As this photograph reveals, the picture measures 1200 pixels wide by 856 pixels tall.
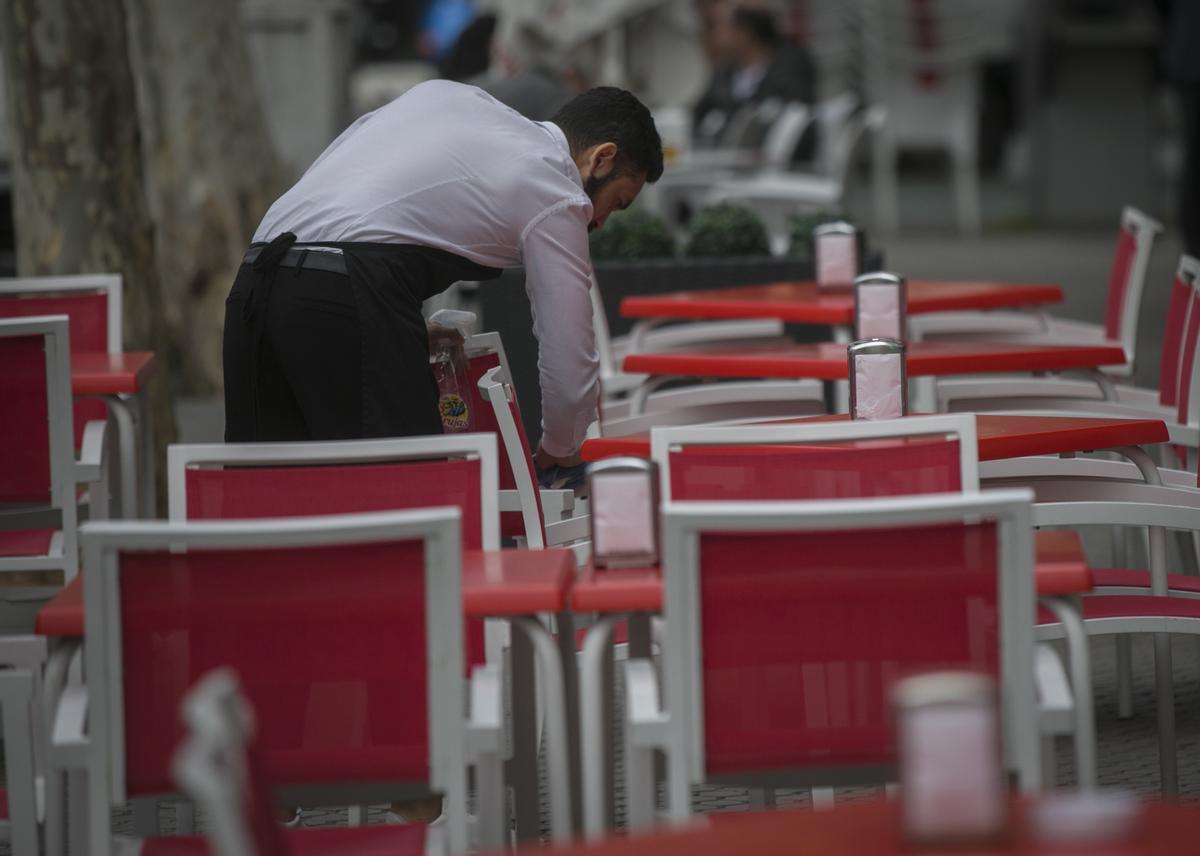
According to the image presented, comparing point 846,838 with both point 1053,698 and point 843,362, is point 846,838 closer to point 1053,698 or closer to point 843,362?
point 1053,698

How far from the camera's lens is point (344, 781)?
104 inches

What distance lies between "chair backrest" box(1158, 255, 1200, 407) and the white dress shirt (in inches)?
58.2

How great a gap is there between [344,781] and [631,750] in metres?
0.36

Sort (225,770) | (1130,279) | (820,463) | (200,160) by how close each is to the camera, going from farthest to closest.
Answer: (200,160), (1130,279), (820,463), (225,770)

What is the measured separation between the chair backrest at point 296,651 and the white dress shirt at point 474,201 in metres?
1.42

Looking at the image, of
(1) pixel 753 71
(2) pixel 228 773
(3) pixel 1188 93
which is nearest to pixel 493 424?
(2) pixel 228 773

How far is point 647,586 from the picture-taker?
2836 millimetres

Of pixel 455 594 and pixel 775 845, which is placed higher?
pixel 455 594

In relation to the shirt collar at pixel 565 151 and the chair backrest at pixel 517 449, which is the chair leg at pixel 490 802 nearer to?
the chair backrest at pixel 517 449

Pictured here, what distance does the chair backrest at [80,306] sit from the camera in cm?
535

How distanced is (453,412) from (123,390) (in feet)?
3.28

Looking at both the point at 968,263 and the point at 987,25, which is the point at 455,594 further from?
the point at 987,25

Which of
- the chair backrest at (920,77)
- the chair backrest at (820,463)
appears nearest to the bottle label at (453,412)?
the chair backrest at (820,463)

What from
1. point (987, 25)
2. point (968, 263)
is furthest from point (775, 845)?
point (987, 25)
